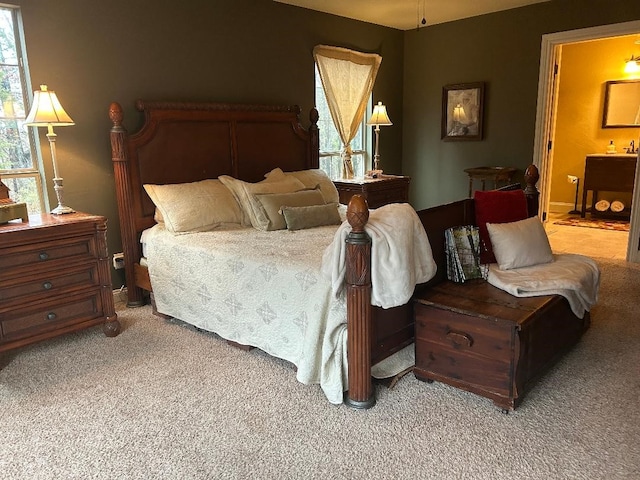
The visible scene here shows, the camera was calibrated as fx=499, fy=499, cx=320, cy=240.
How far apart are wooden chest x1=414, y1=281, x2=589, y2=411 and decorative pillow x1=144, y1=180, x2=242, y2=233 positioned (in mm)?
1672

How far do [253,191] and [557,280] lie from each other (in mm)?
2169

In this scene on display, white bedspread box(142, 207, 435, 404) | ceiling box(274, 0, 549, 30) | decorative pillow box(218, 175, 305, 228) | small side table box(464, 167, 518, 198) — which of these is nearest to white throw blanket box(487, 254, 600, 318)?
white bedspread box(142, 207, 435, 404)

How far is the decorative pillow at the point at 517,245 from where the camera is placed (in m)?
2.87

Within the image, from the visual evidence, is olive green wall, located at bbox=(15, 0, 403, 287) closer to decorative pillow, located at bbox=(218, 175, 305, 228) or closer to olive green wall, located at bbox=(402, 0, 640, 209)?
decorative pillow, located at bbox=(218, 175, 305, 228)

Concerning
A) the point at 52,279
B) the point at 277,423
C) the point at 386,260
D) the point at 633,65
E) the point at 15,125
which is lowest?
the point at 277,423

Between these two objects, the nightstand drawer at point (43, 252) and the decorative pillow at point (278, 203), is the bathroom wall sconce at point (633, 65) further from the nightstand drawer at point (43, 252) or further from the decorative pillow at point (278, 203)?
the nightstand drawer at point (43, 252)

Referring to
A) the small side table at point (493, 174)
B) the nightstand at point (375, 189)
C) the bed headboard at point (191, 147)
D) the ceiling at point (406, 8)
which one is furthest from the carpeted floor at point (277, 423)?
the ceiling at point (406, 8)

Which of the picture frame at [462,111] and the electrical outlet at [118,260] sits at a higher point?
the picture frame at [462,111]

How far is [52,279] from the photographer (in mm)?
2941

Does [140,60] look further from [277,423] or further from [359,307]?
[277,423]

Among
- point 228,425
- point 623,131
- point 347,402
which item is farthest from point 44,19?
point 623,131

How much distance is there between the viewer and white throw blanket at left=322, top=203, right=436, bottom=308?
2234 mm

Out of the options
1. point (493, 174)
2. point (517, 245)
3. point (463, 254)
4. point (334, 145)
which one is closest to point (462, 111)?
point (493, 174)

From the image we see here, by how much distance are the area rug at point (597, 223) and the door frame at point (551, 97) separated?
128cm
